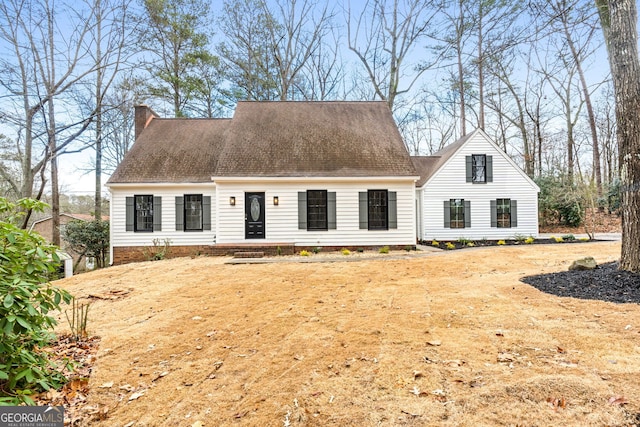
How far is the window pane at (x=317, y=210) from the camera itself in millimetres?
12070

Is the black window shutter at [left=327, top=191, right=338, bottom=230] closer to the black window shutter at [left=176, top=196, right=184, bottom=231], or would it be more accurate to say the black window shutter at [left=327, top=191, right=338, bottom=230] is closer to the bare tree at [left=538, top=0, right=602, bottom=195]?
the black window shutter at [left=176, top=196, right=184, bottom=231]

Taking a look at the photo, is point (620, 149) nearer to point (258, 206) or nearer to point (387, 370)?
point (387, 370)

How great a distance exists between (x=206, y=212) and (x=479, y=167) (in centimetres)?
1291

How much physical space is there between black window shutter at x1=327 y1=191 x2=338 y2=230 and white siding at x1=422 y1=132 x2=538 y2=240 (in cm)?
555

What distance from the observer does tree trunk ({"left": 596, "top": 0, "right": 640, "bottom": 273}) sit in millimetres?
5465

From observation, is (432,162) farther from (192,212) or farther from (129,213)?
(129,213)

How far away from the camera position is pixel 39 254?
2400 mm

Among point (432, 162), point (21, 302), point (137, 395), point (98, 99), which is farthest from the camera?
point (432, 162)

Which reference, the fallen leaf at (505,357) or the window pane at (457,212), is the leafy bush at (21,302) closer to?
the fallen leaf at (505,357)

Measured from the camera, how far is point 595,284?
527 cm

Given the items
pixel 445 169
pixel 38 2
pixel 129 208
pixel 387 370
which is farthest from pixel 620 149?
pixel 38 2

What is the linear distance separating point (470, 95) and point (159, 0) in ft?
65.3

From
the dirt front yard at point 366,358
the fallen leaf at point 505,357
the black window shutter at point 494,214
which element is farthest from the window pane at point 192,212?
→ the black window shutter at point 494,214

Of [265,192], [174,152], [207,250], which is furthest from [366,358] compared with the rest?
[174,152]
